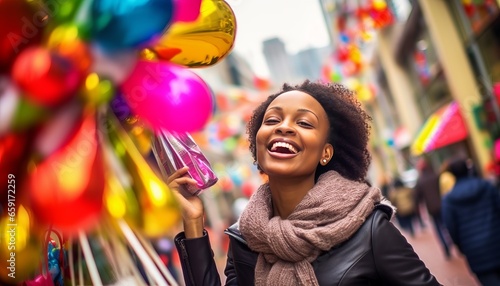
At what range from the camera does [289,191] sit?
1.88m

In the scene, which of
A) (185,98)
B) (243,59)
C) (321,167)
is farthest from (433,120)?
(243,59)

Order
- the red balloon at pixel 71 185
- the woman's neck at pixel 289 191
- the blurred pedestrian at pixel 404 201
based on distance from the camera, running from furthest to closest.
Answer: the blurred pedestrian at pixel 404 201 → the woman's neck at pixel 289 191 → the red balloon at pixel 71 185

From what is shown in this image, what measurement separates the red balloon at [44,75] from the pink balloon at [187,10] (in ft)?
1.07

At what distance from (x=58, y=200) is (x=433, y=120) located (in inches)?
525

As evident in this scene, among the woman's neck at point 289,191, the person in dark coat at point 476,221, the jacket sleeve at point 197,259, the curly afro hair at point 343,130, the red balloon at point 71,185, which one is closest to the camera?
the red balloon at point 71,185

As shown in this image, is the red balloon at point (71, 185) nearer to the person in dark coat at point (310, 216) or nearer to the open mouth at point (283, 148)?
the person in dark coat at point (310, 216)

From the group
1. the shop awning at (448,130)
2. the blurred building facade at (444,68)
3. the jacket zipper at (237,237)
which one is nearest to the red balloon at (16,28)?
the jacket zipper at (237,237)

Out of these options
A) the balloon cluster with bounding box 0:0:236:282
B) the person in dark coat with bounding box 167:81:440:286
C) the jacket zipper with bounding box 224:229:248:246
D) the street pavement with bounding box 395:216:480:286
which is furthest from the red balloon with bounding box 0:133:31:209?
the street pavement with bounding box 395:216:480:286

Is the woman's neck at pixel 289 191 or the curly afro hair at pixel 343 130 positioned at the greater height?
the curly afro hair at pixel 343 130

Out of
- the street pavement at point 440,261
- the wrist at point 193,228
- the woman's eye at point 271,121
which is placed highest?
the woman's eye at point 271,121

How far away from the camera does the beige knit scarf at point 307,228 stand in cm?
169

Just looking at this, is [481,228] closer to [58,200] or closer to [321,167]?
[321,167]

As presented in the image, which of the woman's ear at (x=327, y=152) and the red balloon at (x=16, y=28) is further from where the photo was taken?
the woman's ear at (x=327, y=152)

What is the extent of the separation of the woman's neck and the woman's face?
0.15ft
